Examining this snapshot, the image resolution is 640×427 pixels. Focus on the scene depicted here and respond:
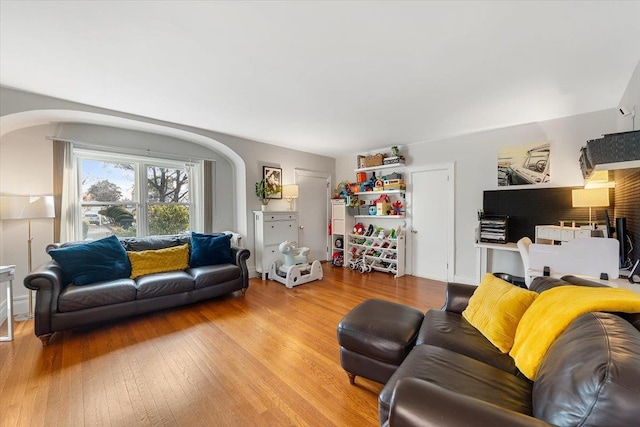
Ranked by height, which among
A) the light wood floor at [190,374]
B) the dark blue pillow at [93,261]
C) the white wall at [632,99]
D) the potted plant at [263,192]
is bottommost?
the light wood floor at [190,374]

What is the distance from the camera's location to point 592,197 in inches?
102

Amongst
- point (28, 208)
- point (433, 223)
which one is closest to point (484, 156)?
point (433, 223)

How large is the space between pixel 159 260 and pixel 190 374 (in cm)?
176

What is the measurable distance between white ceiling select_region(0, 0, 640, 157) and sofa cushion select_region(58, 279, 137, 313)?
1921 mm

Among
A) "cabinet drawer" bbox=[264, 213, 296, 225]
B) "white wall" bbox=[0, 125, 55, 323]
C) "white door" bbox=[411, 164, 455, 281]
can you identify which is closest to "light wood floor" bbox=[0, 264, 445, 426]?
"white wall" bbox=[0, 125, 55, 323]

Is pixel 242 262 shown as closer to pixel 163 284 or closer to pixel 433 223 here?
pixel 163 284

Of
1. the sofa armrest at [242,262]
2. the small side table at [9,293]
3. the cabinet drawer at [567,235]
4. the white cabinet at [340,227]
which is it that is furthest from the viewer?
the white cabinet at [340,227]

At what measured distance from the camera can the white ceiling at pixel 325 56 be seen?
4.85 feet

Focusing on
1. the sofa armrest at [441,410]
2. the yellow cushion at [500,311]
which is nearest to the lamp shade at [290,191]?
the yellow cushion at [500,311]

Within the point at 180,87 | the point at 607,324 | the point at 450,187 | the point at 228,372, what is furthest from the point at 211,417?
the point at 450,187

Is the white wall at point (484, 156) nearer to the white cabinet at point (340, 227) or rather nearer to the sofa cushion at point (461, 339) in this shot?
the white cabinet at point (340, 227)

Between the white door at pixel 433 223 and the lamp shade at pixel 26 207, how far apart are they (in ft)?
16.0

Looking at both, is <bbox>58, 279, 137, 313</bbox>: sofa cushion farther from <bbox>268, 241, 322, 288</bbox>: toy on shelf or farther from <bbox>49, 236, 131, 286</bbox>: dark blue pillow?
<bbox>268, 241, 322, 288</bbox>: toy on shelf

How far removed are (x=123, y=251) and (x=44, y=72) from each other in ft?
6.02
